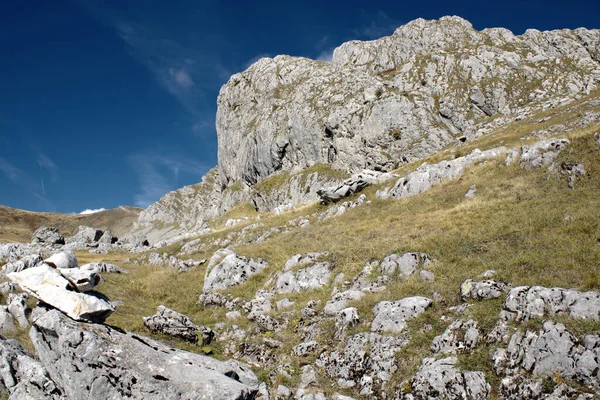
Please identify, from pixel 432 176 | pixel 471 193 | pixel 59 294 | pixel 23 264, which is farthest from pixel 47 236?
pixel 471 193

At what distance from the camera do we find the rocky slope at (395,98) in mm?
77188

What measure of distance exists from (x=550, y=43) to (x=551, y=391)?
128 m

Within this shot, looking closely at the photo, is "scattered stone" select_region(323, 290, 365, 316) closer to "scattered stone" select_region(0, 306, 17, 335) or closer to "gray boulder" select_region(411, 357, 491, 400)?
"gray boulder" select_region(411, 357, 491, 400)

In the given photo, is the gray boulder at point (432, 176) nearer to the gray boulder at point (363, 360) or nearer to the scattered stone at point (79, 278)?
the gray boulder at point (363, 360)

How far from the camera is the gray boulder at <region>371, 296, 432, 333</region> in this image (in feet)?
38.9

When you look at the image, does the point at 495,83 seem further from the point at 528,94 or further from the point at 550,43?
the point at 550,43

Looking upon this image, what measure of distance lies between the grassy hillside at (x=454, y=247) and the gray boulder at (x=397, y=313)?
35 cm

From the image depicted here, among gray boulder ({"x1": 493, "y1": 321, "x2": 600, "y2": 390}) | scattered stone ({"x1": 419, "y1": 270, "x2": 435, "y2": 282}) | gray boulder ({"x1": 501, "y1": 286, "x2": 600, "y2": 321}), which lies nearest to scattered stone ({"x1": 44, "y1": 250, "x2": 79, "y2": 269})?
scattered stone ({"x1": 419, "y1": 270, "x2": 435, "y2": 282})

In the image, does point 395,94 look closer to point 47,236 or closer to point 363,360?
point 363,360

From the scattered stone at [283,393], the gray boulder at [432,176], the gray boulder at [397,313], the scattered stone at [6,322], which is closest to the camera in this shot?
the scattered stone at [283,393]

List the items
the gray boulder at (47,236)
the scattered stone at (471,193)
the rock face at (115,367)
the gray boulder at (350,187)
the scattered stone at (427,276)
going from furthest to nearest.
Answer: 1. the gray boulder at (47,236)
2. the gray boulder at (350,187)
3. the scattered stone at (471,193)
4. the scattered stone at (427,276)
5. the rock face at (115,367)

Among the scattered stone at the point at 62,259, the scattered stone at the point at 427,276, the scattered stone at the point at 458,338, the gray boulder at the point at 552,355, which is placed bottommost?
the gray boulder at the point at 552,355

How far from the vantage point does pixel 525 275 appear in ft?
39.5

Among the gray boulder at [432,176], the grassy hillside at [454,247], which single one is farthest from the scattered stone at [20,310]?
the gray boulder at [432,176]
